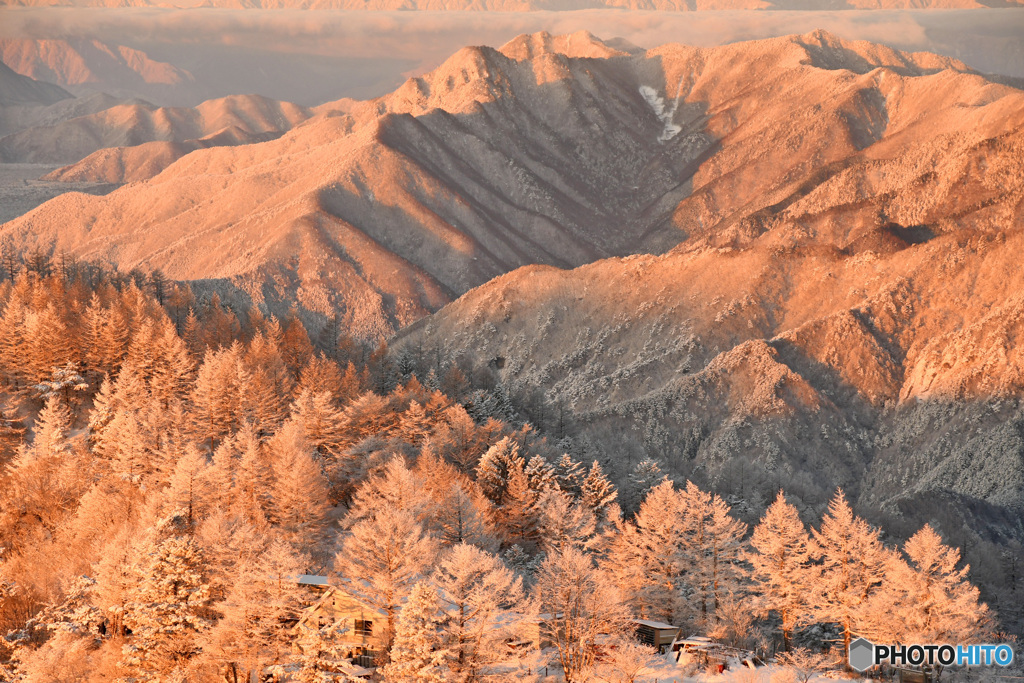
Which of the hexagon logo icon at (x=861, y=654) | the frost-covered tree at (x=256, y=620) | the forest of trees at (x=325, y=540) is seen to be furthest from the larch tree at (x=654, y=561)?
the frost-covered tree at (x=256, y=620)

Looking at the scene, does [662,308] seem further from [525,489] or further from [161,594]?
[161,594]

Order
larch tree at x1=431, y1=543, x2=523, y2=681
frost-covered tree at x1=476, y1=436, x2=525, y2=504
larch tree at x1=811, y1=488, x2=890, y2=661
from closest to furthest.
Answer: larch tree at x1=431, y1=543, x2=523, y2=681
larch tree at x1=811, y1=488, x2=890, y2=661
frost-covered tree at x1=476, y1=436, x2=525, y2=504

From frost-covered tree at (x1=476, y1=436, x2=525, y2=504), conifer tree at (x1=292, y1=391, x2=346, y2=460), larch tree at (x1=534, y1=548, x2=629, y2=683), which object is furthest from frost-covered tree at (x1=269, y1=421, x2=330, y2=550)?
frost-covered tree at (x1=476, y1=436, x2=525, y2=504)

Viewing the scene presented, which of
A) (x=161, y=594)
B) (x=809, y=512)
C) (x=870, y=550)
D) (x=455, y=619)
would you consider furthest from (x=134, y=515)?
(x=809, y=512)

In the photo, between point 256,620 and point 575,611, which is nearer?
point 256,620

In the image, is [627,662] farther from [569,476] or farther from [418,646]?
[569,476]

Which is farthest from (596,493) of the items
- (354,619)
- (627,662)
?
(354,619)

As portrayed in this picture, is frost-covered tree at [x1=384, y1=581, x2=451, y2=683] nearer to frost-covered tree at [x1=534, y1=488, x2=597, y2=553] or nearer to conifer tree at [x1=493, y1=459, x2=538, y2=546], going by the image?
frost-covered tree at [x1=534, y1=488, x2=597, y2=553]
